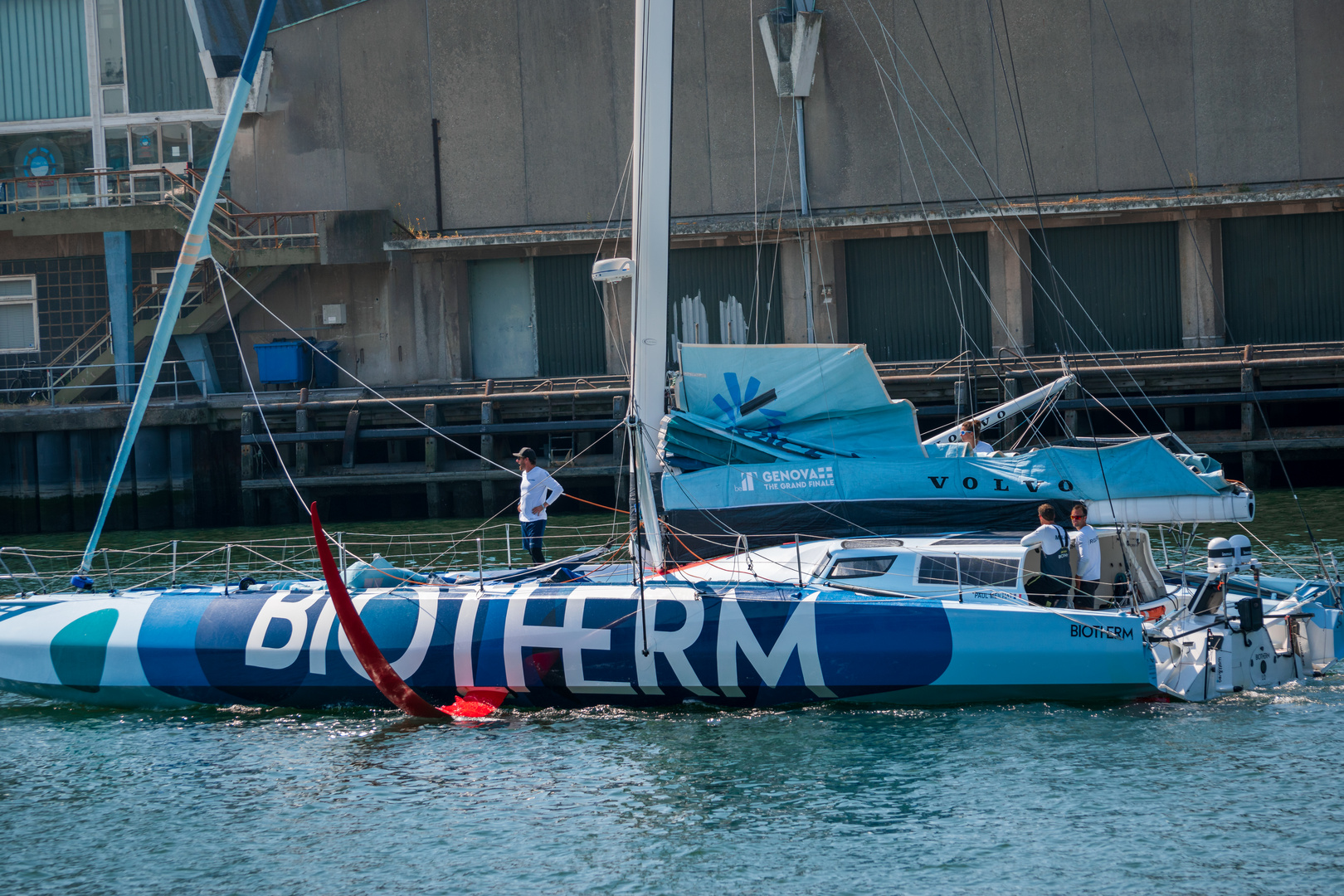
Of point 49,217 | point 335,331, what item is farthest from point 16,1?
point 335,331

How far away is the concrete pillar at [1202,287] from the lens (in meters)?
29.6

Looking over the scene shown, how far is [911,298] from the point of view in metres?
30.8

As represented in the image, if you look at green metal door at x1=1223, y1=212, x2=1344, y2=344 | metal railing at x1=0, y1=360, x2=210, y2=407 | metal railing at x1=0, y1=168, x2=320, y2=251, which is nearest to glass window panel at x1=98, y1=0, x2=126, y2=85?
metal railing at x1=0, y1=168, x2=320, y2=251

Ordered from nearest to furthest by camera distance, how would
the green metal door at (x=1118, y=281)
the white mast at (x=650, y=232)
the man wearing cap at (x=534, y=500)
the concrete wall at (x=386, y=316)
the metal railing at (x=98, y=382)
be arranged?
the white mast at (x=650, y=232), the man wearing cap at (x=534, y=500), the metal railing at (x=98, y=382), the green metal door at (x=1118, y=281), the concrete wall at (x=386, y=316)

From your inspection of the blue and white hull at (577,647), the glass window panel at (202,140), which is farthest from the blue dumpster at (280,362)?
the blue and white hull at (577,647)

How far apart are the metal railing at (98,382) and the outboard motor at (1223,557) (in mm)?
23020

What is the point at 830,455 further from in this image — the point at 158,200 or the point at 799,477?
the point at 158,200

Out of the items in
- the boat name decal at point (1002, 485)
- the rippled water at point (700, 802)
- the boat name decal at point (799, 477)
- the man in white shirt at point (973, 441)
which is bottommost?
the rippled water at point (700, 802)

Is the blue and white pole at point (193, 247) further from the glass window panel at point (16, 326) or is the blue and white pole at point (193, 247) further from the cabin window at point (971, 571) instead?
the glass window panel at point (16, 326)

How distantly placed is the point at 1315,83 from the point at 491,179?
63.1 feet

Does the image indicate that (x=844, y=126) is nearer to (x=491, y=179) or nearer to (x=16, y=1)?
(x=491, y=179)

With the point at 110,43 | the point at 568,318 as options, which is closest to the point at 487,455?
the point at 568,318

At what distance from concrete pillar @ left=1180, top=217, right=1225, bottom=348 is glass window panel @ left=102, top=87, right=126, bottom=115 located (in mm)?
27064

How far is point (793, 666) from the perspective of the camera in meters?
11.3
